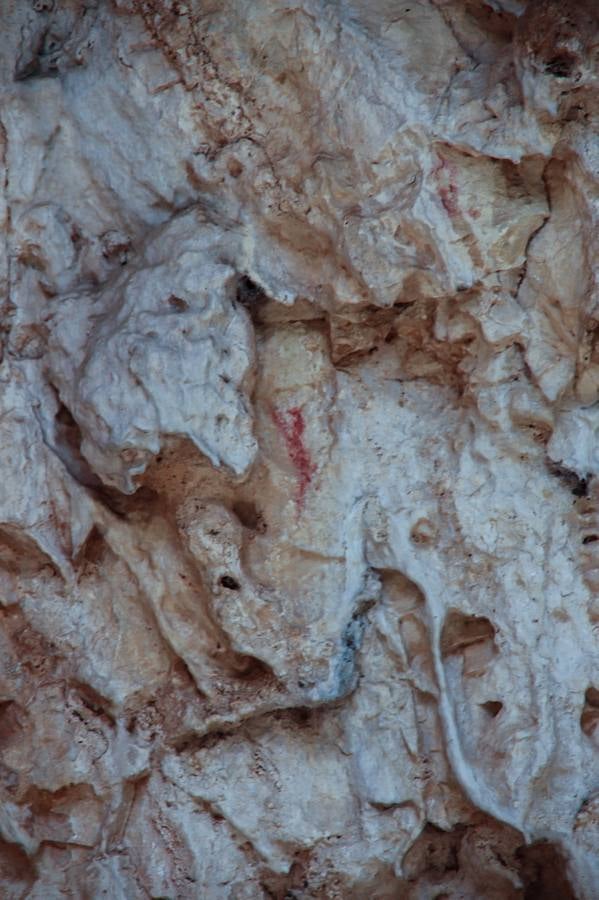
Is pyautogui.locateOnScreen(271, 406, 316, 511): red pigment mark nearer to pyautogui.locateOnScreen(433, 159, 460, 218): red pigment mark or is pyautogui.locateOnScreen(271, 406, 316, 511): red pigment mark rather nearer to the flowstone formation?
the flowstone formation

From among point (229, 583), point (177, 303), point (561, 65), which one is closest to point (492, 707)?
point (229, 583)

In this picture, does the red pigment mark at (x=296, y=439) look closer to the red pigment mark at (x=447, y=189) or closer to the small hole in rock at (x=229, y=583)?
the small hole in rock at (x=229, y=583)

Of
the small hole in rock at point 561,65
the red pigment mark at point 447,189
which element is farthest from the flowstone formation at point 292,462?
the small hole in rock at point 561,65

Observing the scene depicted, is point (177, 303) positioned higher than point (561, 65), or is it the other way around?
point (561, 65)

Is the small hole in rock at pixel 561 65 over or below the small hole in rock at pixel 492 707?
over

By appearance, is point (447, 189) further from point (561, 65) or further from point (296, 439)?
point (296, 439)

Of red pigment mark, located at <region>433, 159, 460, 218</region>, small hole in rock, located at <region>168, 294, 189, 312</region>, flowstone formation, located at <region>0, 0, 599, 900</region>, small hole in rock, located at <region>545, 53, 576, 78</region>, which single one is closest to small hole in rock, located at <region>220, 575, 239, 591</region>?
flowstone formation, located at <region>0, 0, 599, 900</region>

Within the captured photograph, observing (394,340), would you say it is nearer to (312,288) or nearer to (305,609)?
(312,288)
